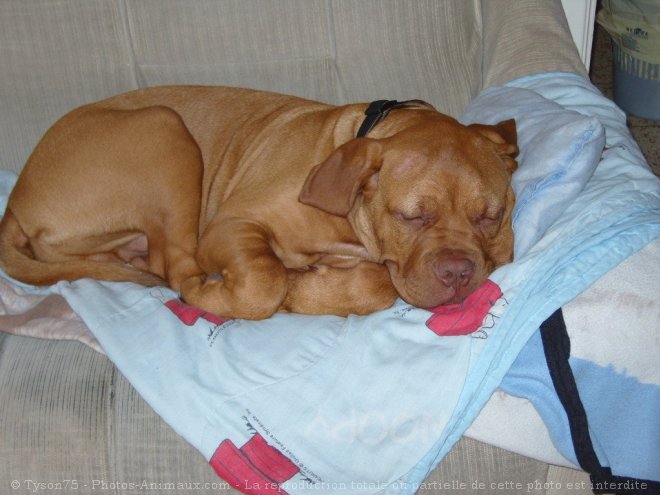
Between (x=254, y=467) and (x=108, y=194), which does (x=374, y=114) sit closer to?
(x=108, y=194)

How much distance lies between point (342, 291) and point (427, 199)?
44cm

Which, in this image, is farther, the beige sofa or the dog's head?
the beige sofa

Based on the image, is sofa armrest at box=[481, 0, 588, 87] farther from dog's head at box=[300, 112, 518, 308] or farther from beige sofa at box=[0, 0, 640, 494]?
dog's head at box=[300, 112, 518, 308]

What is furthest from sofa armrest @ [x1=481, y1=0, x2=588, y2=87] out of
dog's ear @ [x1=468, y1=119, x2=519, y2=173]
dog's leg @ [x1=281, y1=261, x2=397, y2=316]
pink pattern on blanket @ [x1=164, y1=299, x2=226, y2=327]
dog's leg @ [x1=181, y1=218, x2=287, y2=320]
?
pink pattern on blanket @ [x1=164, y1=299, x2=226, y2=327]

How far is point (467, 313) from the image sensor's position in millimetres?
2252

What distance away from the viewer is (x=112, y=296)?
103 inches

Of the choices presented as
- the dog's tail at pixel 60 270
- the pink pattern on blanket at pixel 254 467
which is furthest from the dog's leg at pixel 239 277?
the pink pattern on blanket at pixel 254 467

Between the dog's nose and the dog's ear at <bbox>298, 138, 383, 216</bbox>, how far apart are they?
37 cm

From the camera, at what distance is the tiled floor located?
15.8ft

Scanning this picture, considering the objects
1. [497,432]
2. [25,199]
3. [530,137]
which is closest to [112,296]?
[25,199]

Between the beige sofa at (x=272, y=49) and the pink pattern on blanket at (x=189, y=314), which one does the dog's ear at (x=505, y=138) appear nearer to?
the beige sofa at (x=272, y=49)

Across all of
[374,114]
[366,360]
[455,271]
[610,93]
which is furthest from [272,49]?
[610,93]

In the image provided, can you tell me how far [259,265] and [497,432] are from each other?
939mm

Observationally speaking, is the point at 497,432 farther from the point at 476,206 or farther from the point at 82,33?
the point at 82,33
